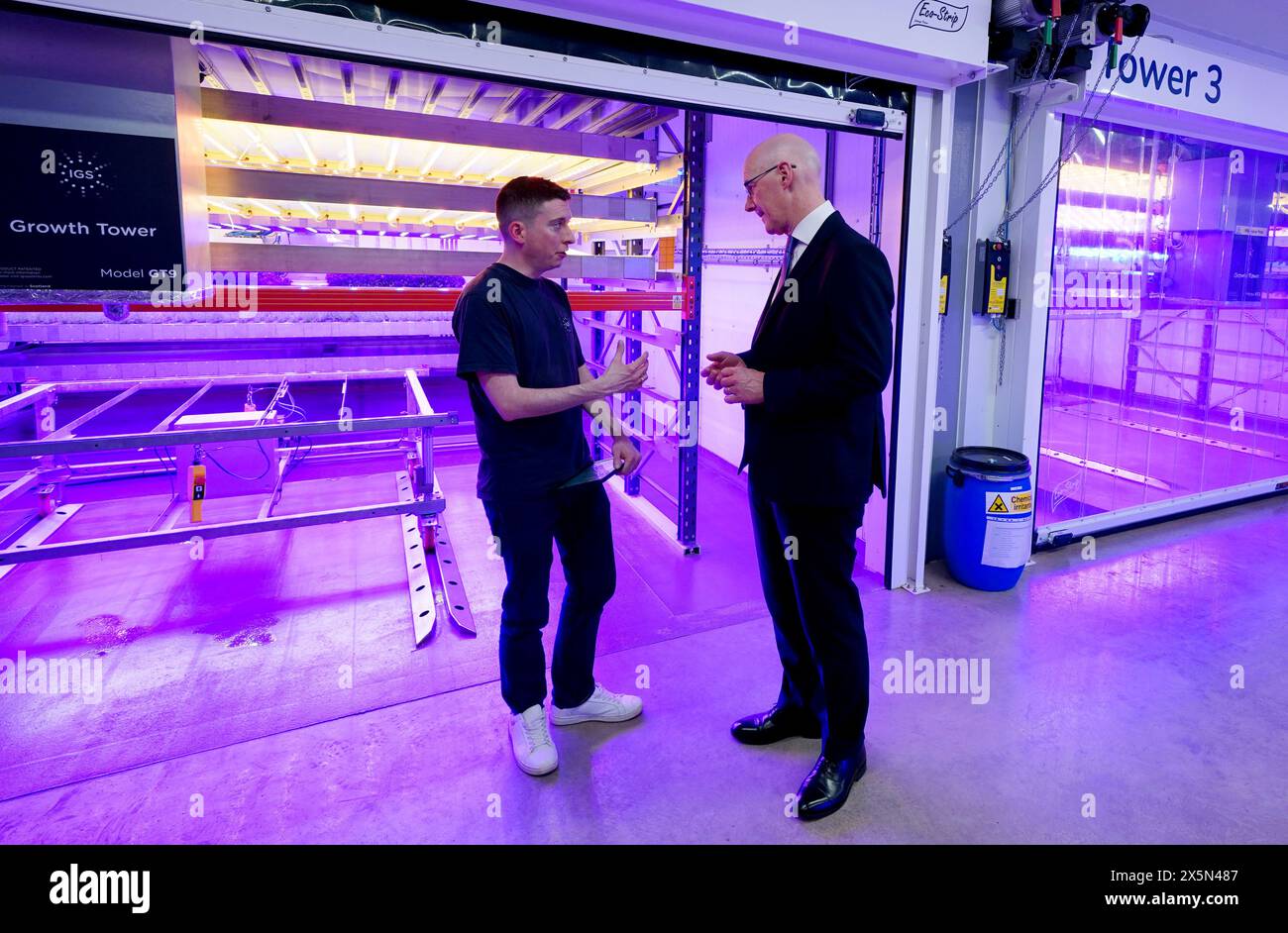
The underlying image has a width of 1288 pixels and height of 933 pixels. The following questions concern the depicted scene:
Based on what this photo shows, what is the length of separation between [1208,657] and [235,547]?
4961 millimetres

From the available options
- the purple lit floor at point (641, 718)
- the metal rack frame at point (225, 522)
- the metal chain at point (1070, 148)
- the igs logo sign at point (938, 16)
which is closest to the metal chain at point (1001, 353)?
the metal chain at point (1070, 148)

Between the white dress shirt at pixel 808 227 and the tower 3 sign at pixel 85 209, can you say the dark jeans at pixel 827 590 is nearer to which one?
the white dress shirt at pixel 808 227

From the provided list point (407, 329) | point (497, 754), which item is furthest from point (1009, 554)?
point (407, 329)

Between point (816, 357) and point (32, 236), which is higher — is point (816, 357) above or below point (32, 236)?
below

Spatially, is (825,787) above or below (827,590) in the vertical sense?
below

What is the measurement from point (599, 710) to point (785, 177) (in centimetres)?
185

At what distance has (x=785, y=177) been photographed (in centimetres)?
211

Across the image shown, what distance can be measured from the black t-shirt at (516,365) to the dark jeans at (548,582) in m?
0.08

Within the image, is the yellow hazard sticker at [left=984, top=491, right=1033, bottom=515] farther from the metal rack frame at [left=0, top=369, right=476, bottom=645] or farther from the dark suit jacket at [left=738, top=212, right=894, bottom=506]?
the metal rack frame at [left=0, top=369, right=476, bottom=645]

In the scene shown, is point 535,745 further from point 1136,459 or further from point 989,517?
point 1136,459

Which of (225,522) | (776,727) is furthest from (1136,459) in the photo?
Answer: (225,522)

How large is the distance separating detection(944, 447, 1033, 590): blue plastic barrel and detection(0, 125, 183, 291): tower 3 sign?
346 cm
